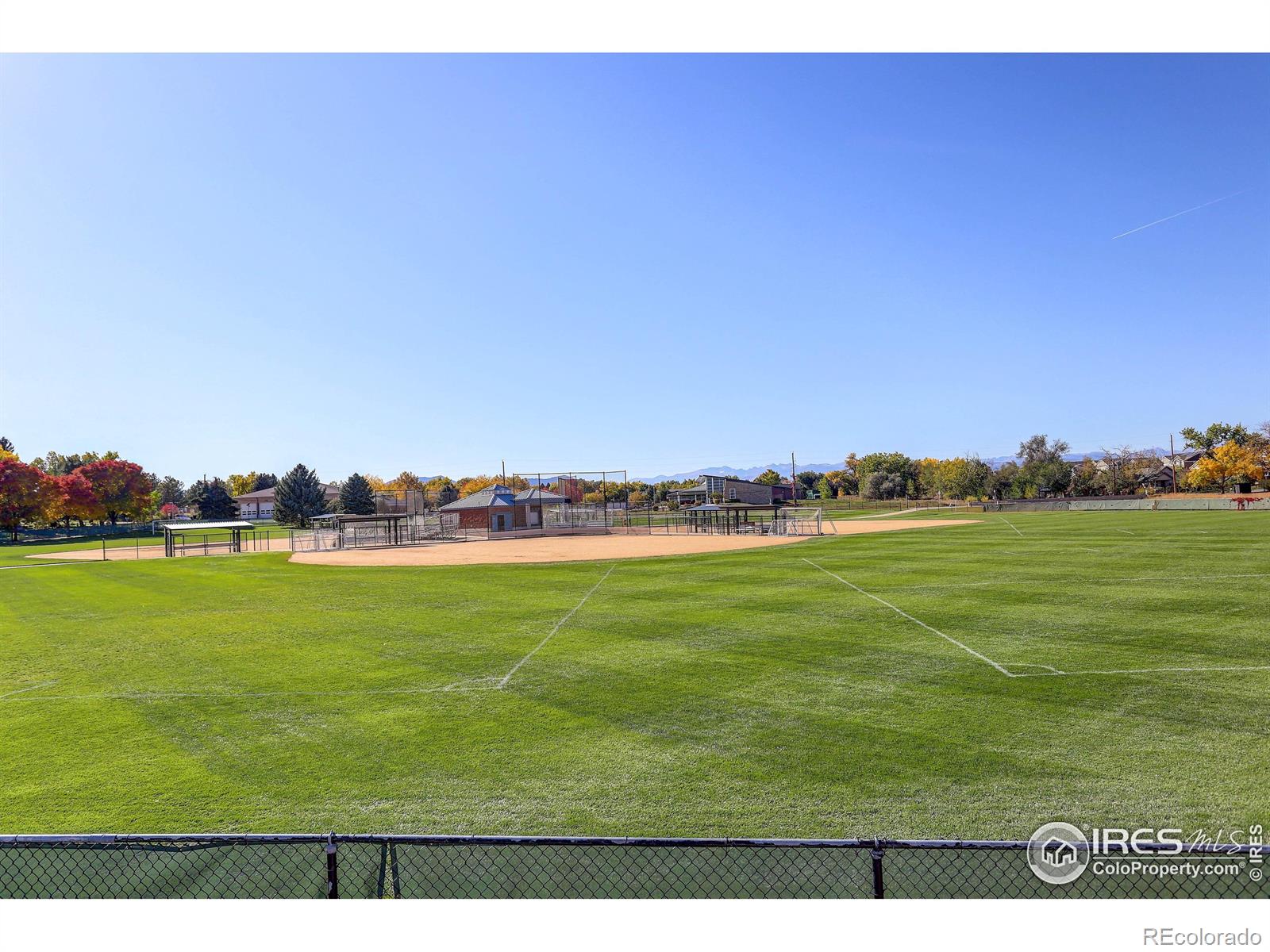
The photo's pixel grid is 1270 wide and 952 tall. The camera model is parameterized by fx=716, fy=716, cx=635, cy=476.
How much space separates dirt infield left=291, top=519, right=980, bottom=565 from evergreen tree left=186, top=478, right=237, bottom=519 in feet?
230

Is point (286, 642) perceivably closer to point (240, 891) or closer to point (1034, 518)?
point (240, 891)

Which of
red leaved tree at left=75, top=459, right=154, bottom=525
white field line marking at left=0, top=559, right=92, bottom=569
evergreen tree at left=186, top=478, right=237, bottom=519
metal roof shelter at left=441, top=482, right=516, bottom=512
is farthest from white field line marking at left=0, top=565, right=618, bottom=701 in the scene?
evergreen tree at left=186, top=478, right=237, bottom=519

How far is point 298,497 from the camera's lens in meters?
91.6

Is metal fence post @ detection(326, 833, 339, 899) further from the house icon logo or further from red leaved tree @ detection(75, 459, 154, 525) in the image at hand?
red leaved tree @ detection(75, 459, 154, 525)

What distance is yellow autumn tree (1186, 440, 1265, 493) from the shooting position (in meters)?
91.2

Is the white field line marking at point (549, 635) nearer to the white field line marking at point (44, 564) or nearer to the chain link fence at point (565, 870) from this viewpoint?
the chain link fence at point (565, 870)

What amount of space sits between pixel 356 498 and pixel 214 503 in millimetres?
26221

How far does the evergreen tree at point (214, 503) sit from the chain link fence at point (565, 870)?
109 meters

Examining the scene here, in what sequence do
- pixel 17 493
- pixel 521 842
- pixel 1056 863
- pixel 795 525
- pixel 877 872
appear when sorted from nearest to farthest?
pixel 521 842 < pixel 877 872 < pixel 1056 863 < pixel 795 525 < pixel 17 493

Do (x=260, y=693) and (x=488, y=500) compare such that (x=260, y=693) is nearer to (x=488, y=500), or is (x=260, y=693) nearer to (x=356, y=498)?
(x=488, y=500)

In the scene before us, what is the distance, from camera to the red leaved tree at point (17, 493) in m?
64.8

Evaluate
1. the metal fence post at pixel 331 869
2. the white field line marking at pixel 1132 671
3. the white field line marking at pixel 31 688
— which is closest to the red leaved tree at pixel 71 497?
A: the white field line marking at pixel 31 688

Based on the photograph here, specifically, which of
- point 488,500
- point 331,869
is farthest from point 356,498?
point 331,869

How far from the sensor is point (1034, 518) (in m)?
59.3
